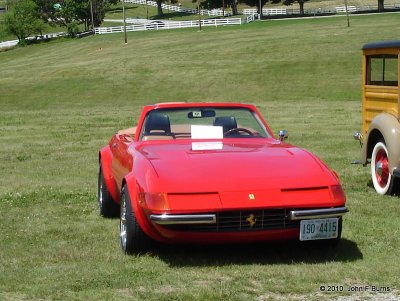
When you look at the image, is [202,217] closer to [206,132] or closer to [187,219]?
[187,219]

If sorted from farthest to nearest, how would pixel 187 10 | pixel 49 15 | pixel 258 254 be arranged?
pixel 187 10
pixel 49 15
pixel 258 254

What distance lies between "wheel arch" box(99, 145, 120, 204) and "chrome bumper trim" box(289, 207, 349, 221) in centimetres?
276

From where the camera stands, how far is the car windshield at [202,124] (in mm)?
7602

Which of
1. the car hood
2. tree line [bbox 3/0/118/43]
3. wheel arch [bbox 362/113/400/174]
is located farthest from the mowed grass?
tree line [bbox 3/0/118/43]

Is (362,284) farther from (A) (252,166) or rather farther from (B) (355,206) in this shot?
(B) (355,206)

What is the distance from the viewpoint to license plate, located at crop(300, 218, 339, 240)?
586 cm

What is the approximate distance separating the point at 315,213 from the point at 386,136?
151 inches

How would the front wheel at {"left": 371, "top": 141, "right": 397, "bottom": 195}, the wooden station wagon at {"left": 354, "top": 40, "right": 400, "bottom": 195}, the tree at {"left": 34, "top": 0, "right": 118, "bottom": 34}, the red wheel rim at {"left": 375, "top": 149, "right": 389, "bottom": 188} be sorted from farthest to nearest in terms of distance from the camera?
1. the tree at {"left": 34, "top": 0, "right": 118, "bottom": 34}
2. the red wheel rim at {"left": 375, "top": 149, "right": 389, "bottom": 188}
3. the front wheel at {"left": 371, "top": 141, "right": 397, "bottom": 195}
4. the wooden station wagon at {"left": 354, "top": 40, "right": 400, "bottom": 195}

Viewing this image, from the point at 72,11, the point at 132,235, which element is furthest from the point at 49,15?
the point at 132,235

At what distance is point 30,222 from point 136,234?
2.52m

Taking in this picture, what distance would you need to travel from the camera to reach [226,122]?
7.71 m

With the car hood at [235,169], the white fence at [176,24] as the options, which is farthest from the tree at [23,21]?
the car hood at [235,169]

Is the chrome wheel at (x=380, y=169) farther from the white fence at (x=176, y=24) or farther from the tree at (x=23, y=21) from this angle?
the tree at (x=23, y=21)

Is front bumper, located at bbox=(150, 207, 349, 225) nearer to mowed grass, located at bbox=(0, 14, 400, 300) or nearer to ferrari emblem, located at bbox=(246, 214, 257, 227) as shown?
ferrari emblem, located at bbox=(246, 214, 257, 227)
